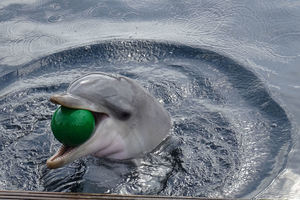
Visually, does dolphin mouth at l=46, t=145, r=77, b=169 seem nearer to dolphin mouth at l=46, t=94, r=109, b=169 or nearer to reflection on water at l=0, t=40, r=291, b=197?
dolphin mouth at l=46, t=94, r=109, b=169

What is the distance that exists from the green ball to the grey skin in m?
0.08

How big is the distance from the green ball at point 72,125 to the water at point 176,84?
96cm

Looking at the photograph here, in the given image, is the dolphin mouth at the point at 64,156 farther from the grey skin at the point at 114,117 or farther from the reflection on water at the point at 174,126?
the reflection on water at the point at 174,126

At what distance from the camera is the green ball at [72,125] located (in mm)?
4320

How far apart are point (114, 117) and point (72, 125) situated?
2.18 feet

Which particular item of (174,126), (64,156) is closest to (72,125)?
(64,156)

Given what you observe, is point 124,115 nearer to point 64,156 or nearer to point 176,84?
point 64,156

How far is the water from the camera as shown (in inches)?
208

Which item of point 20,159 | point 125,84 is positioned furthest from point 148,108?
point 20,159

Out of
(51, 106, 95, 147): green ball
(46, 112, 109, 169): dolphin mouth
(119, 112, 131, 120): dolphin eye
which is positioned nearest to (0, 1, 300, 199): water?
(119, 112, 131, 120): dolphin eye

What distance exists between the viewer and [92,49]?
8.39m

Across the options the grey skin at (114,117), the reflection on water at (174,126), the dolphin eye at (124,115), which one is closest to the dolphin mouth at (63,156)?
the grey skin at (114,117)

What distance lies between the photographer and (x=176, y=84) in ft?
24.0

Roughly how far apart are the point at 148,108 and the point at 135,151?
1.75 feet
